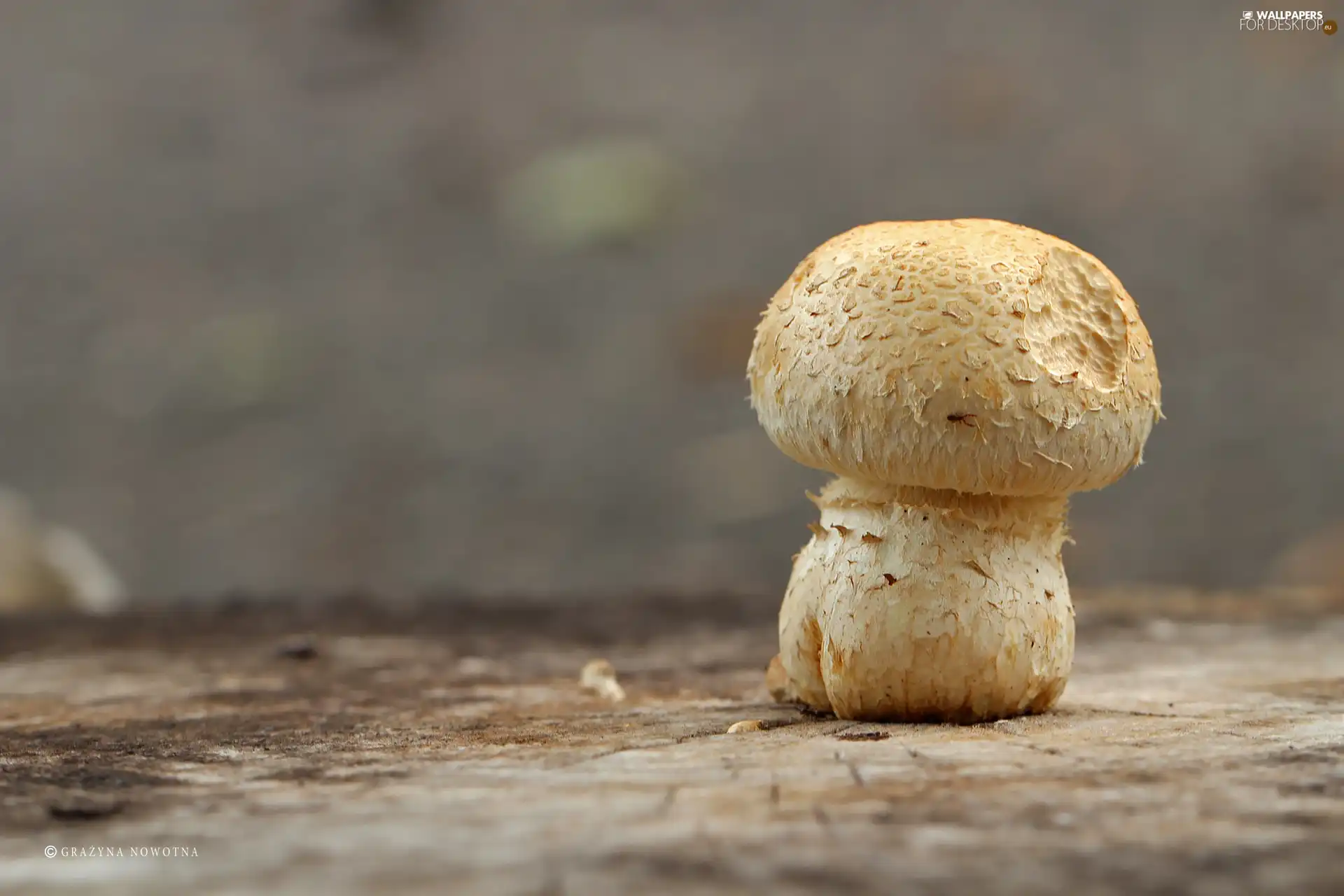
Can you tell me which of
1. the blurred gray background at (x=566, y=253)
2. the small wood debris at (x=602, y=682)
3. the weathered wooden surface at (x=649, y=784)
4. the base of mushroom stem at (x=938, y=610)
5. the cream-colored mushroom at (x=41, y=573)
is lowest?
the weathered wooden surface at (x=649, y=784)

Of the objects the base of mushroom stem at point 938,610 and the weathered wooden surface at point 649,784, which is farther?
the base of mushroom stem at point 938,610

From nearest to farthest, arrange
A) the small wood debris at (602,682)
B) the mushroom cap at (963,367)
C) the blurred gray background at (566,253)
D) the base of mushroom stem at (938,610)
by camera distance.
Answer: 1. the mushroom cap at (963,367)
2. the base of mushroom stem at (938,610)
3. the small wood debris at (602,682)
4. the blurred gray background at (566,253)

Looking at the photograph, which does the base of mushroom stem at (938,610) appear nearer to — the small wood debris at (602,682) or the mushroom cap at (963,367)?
the mushroom cap at (963,367)

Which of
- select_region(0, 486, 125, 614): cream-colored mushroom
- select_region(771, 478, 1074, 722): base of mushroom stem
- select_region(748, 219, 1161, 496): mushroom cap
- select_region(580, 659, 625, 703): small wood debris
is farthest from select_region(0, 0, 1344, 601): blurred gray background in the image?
select_region(748, 219, 1161, 496): mushroom cap

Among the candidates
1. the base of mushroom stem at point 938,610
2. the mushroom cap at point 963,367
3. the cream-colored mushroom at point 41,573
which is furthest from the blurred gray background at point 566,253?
the mushroom cap at point 963,367

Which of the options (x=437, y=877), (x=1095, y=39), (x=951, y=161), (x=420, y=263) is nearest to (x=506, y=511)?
(x=420, y=263)

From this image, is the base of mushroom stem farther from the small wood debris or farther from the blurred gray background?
the blurred gray background
